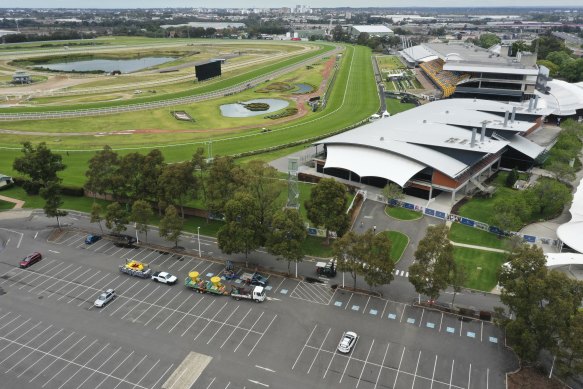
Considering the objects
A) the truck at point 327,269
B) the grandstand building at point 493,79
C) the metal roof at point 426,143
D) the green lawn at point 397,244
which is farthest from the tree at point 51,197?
→ the grandstand building at point 493,79

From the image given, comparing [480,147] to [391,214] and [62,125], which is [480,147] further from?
[62,125]

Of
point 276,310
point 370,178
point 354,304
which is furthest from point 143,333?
point 370,178

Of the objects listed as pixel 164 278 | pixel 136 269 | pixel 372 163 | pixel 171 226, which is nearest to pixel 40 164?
pixel 171 226

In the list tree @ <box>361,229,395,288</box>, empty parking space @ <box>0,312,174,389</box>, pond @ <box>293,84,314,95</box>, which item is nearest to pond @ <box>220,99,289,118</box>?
pond @ <box>293,84,314,95</box>

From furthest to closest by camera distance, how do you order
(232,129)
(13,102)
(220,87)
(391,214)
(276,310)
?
(220,87)
(13,102)
(232,129)
(391,214)
(276,310)

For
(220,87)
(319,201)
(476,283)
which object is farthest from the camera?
(220,87)

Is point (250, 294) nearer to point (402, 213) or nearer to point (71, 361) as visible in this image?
point (71, 361)

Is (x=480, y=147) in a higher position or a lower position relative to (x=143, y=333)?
higher
